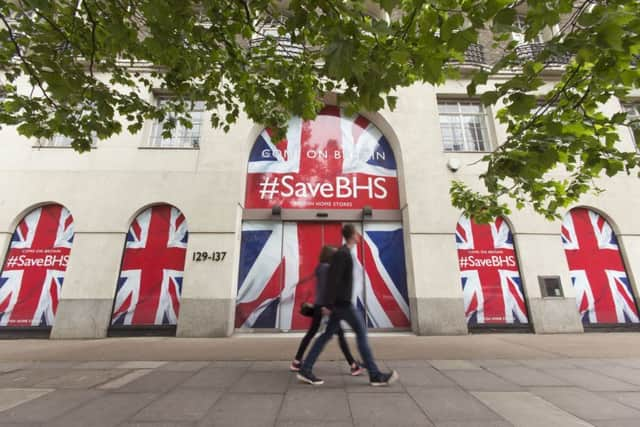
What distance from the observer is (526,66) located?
9.19 feet

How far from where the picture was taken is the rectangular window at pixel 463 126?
31.0ft

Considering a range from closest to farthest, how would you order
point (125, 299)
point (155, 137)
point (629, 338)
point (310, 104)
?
point (310, 104)
point (629, 338)
point (125, 299)
point (155, 137)

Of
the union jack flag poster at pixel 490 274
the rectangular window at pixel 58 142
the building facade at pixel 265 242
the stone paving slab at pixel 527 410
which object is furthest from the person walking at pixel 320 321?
the rectangular window at pixel 58 142

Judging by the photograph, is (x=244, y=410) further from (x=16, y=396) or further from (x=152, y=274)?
(x=152, y=274)

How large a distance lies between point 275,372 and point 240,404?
1.17 meters

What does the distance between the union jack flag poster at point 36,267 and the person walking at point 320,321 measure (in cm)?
792

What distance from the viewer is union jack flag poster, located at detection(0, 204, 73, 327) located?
7.45 m

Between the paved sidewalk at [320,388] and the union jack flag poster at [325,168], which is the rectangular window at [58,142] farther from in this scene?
the paved sidewalk at [320,388]

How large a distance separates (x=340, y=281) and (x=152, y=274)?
6637mm

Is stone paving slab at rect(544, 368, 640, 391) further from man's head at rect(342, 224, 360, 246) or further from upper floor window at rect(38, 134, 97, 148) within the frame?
upper floor window at rect(38, 134, 97, 148)

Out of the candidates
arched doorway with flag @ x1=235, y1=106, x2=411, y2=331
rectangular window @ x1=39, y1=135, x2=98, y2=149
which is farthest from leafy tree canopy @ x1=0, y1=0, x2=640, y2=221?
rectangular window @ x1=39, y1=135, x2=98, y2=149

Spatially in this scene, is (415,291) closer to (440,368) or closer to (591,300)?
(440,368)

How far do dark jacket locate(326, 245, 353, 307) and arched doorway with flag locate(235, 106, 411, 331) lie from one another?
4.37 metres

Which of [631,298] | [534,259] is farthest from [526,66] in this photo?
[631,298]
